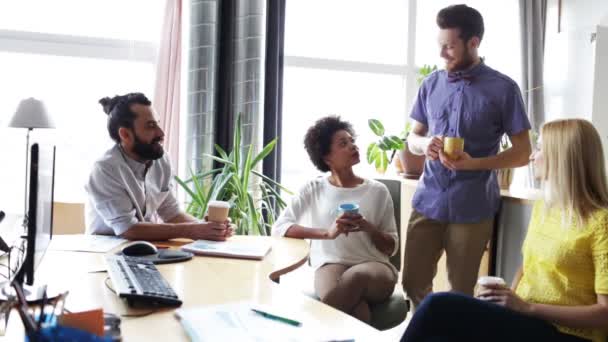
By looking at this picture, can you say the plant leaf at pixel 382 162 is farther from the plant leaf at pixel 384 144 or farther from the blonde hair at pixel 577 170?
the blonde hair at pixel 577 170

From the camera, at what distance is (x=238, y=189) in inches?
140

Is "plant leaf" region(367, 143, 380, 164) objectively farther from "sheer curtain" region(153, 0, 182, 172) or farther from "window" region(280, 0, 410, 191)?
"sheer curtain" region(153, 0, 182, 172)

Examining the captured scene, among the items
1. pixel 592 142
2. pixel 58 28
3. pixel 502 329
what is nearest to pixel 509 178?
pixel 592 142

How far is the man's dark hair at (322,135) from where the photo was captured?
2.59 meters

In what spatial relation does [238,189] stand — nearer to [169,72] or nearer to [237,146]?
[237,146]

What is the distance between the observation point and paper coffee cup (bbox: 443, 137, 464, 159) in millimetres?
2225

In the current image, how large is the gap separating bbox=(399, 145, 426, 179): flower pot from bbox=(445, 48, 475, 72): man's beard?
1.21 meters

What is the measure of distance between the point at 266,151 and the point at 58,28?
1684mm

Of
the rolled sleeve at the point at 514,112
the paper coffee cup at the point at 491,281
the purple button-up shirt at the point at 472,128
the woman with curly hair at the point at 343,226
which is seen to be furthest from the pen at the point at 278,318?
the rolled sleeve at the point at 514,112

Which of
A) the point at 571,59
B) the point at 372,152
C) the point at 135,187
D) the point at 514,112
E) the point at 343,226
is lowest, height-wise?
the point at 343,226

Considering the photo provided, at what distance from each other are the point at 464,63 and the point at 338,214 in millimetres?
807

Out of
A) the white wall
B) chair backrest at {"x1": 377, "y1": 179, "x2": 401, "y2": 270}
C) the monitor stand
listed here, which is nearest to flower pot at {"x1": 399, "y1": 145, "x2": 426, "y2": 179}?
chair backrest at {"x1": 377, "y1": 179, "x2": 401, "y2": 270}

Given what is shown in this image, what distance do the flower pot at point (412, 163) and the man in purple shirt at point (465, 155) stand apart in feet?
3.56

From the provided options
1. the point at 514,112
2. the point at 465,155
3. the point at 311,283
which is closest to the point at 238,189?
the point at 311,283
